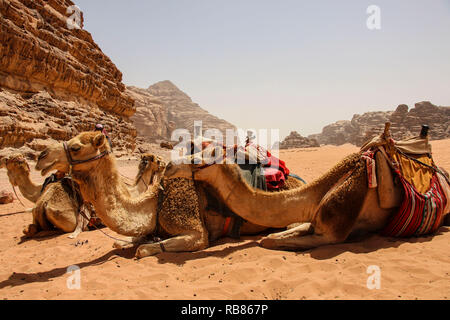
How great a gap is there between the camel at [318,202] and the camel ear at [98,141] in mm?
881

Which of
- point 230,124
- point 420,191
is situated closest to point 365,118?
point 230,124

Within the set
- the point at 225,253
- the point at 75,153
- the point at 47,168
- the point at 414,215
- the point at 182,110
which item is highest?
the point at 182,110

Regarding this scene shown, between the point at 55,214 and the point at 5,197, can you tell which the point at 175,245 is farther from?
the point at 5,197

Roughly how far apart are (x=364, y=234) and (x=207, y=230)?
1952mm

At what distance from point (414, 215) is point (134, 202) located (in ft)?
11.1

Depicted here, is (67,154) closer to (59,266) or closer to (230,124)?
(59,266)

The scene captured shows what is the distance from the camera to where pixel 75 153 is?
3.65 metres

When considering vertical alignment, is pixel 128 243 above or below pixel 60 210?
below

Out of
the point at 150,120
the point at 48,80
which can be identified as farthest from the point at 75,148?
the point at 150,120

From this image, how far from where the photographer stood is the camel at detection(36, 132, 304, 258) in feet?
12.0

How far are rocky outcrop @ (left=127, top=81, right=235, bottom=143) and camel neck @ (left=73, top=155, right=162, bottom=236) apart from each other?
46073 millimetres

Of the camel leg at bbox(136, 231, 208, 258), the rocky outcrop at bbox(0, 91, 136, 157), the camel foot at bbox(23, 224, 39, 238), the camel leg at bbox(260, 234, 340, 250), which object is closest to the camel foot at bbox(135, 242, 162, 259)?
the camel leg at bbox(136, 231, 208, 258)

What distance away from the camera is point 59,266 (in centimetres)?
397

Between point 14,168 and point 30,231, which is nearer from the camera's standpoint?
point 30,231
